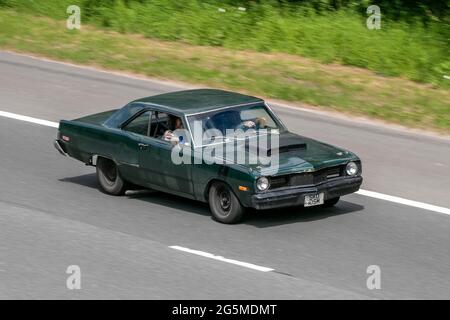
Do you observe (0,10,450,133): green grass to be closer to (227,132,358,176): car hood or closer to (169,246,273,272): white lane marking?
(227,132,358,176): car hood

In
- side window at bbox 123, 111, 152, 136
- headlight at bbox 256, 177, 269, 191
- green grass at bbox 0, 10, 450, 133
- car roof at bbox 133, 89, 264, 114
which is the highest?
car roof at bbox 133, 89, 264, 114

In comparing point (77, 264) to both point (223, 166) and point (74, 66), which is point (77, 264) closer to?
point (223, 166)

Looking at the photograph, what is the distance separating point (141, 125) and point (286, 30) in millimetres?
9345

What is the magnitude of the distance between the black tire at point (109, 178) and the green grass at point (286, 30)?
8271 mm

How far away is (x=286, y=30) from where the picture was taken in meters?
23.6

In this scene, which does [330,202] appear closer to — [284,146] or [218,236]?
[284,146]

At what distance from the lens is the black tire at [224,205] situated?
1362 centimetres

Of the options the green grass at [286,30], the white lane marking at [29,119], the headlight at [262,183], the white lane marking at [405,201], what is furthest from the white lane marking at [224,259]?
the green grass at [286,30]

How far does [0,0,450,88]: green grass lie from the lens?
22016 millimetres

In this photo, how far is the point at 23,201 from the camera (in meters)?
14.8

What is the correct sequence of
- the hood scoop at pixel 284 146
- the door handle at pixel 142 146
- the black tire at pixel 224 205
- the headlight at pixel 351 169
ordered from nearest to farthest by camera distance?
the black tire at pixel 224 205
the hood scoop at pixel 284 146
the headlight at pixel 351 169
the door handle at pixel 142 146

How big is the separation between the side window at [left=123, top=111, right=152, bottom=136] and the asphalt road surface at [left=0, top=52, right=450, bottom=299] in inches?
37.4

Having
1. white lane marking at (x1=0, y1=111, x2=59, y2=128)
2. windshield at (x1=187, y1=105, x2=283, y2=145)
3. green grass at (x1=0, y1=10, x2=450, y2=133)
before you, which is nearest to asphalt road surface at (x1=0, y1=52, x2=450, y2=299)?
white lane marking at (x1=0, y1=111, x2=59, y2=128)

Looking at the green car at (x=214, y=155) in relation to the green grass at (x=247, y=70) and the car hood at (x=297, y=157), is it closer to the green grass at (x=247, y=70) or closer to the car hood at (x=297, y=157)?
the car hood at (x=297, y=157)
